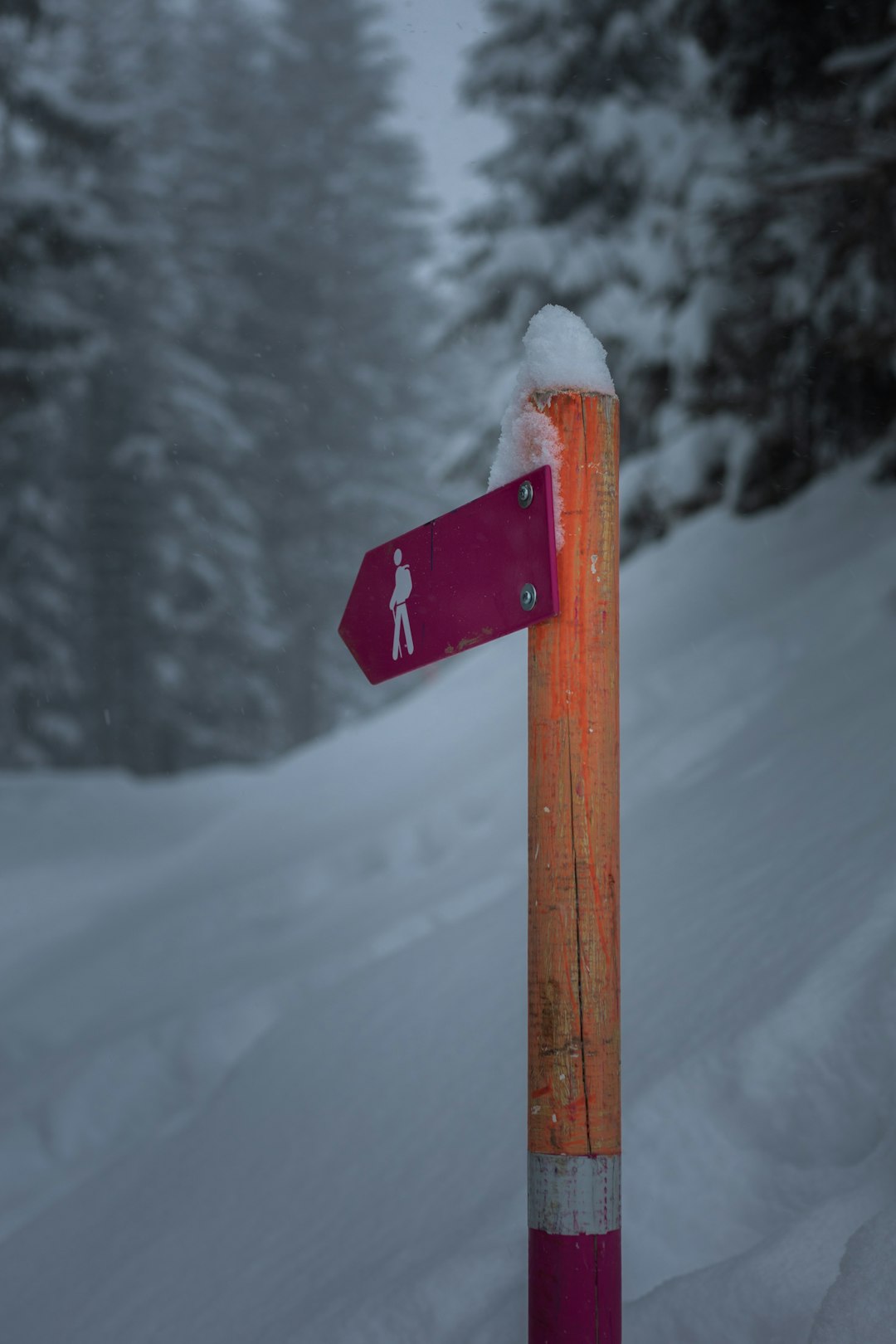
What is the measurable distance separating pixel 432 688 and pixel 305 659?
14.0 m

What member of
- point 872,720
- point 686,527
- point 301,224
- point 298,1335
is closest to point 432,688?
point 686,527

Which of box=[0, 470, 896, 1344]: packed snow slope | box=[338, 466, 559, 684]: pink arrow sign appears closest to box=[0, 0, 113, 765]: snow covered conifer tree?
box=[0, 470, 896, 1344]: packed snow slope

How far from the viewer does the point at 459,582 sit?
5.98 ft

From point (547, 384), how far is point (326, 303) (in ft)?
71.6

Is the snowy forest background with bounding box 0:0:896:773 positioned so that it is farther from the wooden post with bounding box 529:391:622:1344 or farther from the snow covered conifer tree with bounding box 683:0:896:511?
the wooden post with bounding box 529:391:622:1344

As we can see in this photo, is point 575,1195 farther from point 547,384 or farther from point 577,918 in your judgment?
point 547,384

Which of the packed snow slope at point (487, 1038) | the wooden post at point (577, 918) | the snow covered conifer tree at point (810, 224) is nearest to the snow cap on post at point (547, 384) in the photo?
the wooden post at point (577, 918)

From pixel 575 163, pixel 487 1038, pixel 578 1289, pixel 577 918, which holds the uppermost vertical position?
pixel 575 163

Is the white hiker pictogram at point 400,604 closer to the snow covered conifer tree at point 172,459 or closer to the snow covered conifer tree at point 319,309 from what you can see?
the snow covered conifer tree at point 172,459

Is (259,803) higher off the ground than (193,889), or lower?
higher

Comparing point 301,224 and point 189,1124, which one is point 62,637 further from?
point 189,1124

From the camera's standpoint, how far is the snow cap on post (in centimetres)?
173

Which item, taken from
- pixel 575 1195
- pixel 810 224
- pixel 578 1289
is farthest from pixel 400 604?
pixel 810 224

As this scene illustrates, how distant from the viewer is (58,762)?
17500 millimetres
